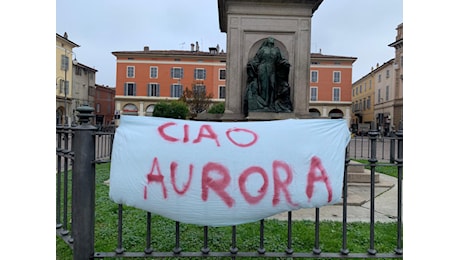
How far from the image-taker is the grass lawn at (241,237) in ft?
9.55

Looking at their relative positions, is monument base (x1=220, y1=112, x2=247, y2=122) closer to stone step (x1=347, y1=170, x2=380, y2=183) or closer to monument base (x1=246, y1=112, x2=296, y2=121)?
monument base (x1=246, y1=112, x2=296, y2=121)

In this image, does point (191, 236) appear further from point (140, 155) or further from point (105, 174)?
point (105, 174)

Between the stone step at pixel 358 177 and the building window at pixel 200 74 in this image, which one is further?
the building window at pixel 200 74

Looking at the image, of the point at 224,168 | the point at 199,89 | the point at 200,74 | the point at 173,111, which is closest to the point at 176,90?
the point at 200,74

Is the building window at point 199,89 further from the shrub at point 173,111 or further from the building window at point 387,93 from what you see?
the building window at point 387,93

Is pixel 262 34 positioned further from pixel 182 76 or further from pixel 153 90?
pixel 153 90

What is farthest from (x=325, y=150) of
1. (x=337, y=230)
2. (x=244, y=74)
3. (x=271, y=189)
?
(x=244, y=74)

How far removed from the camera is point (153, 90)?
42.2 m

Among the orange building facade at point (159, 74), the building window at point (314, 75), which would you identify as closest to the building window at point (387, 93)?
the building window at point (314, 75)

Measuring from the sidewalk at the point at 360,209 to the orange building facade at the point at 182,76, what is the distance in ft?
121

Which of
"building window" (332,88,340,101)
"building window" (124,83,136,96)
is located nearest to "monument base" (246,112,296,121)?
"building window" (332,88,340,101)

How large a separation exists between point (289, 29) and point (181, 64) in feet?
122

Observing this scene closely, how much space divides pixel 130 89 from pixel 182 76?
7684 mm

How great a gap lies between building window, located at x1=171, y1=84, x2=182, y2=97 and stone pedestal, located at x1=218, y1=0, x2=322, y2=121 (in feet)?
120
